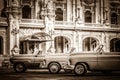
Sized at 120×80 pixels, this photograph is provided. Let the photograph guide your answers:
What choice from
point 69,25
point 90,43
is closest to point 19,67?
point 69,25

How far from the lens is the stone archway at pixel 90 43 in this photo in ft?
135

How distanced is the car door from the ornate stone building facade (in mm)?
15973

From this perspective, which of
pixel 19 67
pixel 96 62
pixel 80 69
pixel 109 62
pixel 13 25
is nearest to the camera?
pixel 109 62

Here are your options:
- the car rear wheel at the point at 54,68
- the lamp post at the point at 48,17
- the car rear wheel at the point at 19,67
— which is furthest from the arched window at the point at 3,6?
the car rear wheel at the point at 54,68

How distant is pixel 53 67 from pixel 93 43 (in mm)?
19888

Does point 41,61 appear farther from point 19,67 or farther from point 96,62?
point 96,62

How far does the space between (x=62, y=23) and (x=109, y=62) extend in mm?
19282

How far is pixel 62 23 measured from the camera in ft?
127

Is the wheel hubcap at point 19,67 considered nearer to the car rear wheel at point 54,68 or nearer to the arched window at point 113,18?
the car rear wheel at point 54,68

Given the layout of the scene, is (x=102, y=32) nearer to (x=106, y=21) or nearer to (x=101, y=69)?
(x=106, y=21)

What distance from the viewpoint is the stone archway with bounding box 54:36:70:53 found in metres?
39.3

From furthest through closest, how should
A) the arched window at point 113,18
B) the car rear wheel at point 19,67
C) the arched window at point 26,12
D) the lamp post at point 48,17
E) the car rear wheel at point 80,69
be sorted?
the arched window at point 113,18 < the arched window at point 26,12 < the lamp post at point 48,17 < the car rear wheel at point 19,67 < the car rear wheel at point 80,69

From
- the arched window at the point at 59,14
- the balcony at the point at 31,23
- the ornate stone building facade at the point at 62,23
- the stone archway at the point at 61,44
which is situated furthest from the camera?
the arched window at the point at 59,14

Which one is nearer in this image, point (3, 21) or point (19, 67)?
point (19, 67)
